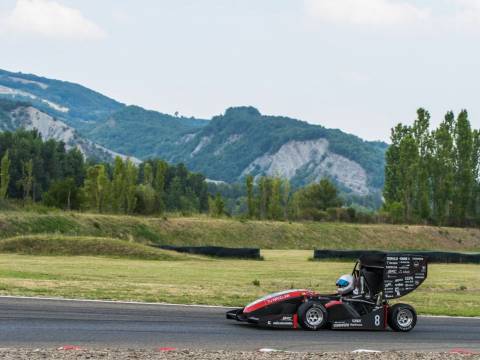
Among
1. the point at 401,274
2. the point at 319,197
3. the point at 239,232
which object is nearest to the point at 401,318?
the point at 401,274

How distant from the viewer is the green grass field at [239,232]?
58094 mm

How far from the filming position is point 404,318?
1617cm

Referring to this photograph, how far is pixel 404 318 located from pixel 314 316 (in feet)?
6.60

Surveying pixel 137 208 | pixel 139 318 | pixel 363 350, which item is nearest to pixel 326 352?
pixel 363 350

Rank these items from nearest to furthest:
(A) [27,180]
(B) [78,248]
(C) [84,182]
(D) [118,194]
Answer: (B) [78,248] < (D) [118,194] < (C) [84,182] < (A) [27,180]

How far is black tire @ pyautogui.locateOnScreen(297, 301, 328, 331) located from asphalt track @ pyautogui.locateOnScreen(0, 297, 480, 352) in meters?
0.18

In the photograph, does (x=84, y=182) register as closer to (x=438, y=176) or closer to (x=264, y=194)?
(x=264, y=194)

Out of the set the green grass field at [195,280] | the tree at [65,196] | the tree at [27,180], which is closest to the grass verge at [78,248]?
the green grass field at [195,280]

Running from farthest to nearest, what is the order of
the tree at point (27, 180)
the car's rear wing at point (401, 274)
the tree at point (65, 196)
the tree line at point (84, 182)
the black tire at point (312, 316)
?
the tree at point (65, 196)
the tree at point (27, 180)
the tree line at point (84, 182)
the car's rear wing at point (401, 274)
the black tire at point (312, 316)

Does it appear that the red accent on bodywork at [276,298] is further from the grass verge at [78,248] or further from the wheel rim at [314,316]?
the grass verge at [78,248]

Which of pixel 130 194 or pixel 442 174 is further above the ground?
pixel 442 174

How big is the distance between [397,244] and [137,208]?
28548mm

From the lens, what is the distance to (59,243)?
45812 millimetres

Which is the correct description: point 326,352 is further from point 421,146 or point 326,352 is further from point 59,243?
point 421,146
